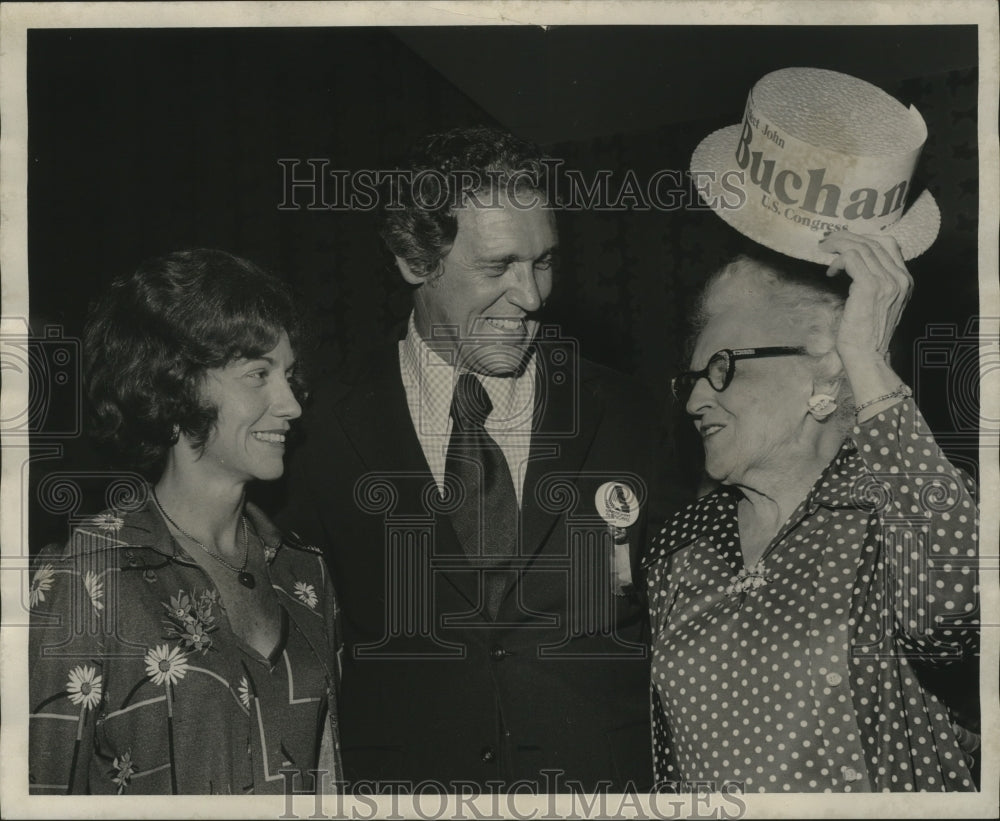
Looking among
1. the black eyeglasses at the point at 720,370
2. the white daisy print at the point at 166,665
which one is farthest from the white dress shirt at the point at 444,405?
the white daisy print at the point at 166,665

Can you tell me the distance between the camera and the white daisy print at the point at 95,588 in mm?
2416

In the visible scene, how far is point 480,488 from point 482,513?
0.05 m

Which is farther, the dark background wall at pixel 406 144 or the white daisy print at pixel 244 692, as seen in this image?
the dark background wall at pixel 406 144

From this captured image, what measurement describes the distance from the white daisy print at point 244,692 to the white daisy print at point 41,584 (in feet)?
1.67

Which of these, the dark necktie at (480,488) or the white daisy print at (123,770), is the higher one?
the dark necktie at (480,488)

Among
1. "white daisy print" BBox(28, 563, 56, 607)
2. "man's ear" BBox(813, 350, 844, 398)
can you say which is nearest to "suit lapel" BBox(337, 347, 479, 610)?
"white daisy print" BBox(28, 563, 56, 607)

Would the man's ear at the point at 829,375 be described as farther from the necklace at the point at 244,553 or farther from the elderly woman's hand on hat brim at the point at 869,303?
the necklace at the point at 244,553

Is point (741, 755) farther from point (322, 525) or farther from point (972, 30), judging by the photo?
point (972, 30)

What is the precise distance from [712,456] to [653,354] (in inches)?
10.1

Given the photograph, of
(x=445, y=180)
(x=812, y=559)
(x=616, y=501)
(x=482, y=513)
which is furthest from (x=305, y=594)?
(x=812, y=559)
